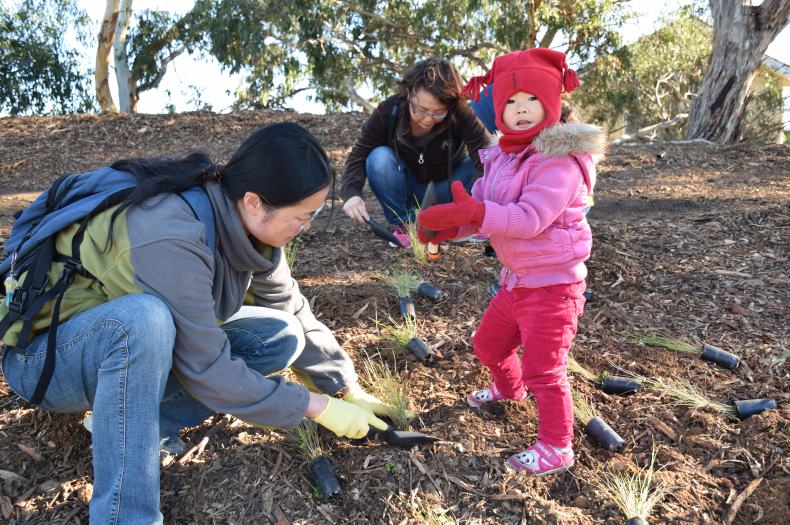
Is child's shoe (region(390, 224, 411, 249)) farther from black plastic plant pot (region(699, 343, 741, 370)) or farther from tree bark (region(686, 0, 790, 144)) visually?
tree bark (region(686, 0, 790, 144))

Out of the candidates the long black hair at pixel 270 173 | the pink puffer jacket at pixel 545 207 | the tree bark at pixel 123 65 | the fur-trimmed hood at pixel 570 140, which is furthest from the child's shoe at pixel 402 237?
the tree bark at pixel 123 65

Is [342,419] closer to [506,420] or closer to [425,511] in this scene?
[425,511]

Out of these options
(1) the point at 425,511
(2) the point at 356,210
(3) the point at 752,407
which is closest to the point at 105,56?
(2) the point at 356,210

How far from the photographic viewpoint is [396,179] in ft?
14.7

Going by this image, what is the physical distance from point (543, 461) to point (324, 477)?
2.58 feet

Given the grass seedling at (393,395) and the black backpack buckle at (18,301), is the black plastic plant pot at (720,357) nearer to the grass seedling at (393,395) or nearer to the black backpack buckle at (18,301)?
the grass seedling at (393,395)

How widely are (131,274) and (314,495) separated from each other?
1.00 m

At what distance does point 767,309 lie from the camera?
3535 mm

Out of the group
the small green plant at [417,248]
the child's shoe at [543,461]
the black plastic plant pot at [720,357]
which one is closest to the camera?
the child's shoe at [543,461]

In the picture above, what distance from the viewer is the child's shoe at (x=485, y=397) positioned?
8.87ft

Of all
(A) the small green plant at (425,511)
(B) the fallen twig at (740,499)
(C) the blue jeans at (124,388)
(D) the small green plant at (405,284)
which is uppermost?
(C) the blue jeans at (124,388)

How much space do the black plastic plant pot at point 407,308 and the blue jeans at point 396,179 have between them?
1081mm

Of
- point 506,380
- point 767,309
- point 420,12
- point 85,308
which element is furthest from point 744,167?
point 420,12

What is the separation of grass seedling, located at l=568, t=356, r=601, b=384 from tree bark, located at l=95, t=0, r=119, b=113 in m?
12.9
